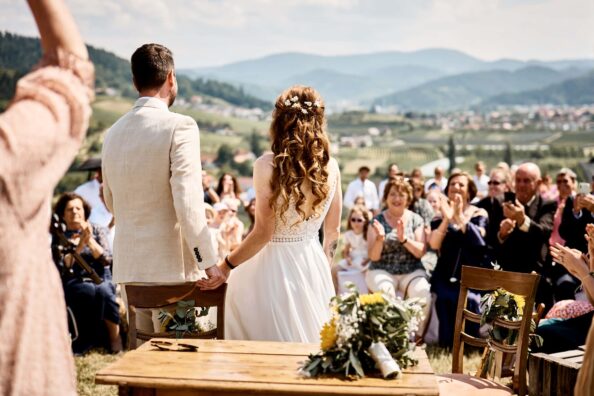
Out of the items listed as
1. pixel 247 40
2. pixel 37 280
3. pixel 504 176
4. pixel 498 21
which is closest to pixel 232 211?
pixel 504 176

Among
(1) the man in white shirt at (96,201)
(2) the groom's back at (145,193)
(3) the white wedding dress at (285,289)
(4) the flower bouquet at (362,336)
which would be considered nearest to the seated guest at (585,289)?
(4) the flower bouquet at (362,336)

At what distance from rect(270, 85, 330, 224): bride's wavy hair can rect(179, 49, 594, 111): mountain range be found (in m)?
45.3

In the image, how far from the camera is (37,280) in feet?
5.67

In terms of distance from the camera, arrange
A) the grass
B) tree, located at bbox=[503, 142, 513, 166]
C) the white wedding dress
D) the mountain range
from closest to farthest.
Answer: the white wedding dress < the grass < tree, located at bbox=[503, 142, 513, 166] < the mountain range

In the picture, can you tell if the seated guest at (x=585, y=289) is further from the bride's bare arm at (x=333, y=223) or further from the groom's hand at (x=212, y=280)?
the groom's hand at (x=212, y=280)

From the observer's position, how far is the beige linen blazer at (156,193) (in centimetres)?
328

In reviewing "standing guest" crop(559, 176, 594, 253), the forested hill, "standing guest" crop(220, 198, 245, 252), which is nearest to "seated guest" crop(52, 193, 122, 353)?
"standing guest" crop(220, 198, 245, 252)

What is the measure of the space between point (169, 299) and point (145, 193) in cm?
50

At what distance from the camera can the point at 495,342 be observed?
150 inches

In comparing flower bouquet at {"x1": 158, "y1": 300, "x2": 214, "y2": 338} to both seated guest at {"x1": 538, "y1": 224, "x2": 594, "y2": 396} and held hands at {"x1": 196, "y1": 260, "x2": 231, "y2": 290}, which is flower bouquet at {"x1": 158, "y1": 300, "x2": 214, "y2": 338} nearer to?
held hands at {"x1": 196, "y1": 260, "x2": 231, "y2": 290}

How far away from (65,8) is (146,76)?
1.59 meters

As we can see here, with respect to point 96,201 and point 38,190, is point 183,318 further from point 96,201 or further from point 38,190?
point 96,201

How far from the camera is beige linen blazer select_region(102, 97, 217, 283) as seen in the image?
3283 mm

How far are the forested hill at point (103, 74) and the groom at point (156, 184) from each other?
1596 millimetres
